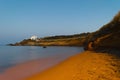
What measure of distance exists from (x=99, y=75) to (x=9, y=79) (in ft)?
15.1

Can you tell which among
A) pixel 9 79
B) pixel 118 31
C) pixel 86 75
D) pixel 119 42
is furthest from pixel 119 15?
pixel 9 79

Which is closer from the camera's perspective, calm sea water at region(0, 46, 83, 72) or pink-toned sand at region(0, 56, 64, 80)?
pink-toned sand at region(0, 56, 64, 80)

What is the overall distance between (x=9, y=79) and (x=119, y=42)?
10.2 m

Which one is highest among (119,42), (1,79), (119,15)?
(119,15)

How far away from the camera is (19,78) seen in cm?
1110

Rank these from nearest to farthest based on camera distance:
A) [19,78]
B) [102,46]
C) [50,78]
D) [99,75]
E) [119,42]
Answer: [99,75] < [50,78] < [19,78] < [119,42] < [102,46]

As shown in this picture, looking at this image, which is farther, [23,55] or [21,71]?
[23,55]

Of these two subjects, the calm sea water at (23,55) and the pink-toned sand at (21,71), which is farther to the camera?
the calm sea water at (23,55)

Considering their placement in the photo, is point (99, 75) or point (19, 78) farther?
point (19, 78)

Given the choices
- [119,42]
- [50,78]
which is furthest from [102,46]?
[50,78]

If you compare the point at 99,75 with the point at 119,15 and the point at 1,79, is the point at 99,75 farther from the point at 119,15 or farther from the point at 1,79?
the point at 119,15

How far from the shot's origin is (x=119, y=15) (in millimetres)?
19359

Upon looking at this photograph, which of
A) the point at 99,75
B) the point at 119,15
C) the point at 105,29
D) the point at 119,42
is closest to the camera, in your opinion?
the point at 99,75

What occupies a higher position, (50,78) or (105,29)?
(105,29)
